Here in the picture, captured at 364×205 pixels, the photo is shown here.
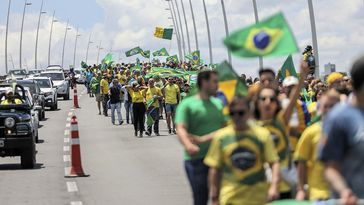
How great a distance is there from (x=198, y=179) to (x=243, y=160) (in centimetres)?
214

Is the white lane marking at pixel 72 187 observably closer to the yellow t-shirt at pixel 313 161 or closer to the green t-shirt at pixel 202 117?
the green t-shirt at pixel 202 117

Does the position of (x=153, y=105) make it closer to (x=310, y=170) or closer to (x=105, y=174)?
(x=105, y=174)

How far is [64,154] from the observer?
2578cm

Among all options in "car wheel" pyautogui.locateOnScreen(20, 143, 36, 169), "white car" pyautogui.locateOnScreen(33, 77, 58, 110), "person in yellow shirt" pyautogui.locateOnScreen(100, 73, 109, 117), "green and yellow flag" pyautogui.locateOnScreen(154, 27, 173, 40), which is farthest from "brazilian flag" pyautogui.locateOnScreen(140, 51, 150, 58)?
"car wheel" pyautogui.locateOnScreen(20, 143, 36, 169)

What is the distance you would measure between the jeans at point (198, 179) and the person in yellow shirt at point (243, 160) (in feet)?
5.95

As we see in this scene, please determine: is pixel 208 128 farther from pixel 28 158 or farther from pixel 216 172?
pixel 28 158

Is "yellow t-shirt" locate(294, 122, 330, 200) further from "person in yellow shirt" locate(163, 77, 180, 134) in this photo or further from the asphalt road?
"person in yellow shirt" locate(163, 77, 180, 134)

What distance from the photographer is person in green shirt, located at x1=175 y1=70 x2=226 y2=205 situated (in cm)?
1014

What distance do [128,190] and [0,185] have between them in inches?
102

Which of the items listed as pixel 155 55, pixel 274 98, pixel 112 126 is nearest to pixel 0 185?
pixel 274 98

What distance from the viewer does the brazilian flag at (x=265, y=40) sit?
8.86 metres

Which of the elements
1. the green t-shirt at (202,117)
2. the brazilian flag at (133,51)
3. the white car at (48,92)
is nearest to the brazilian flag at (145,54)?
the brazilian flag at (133,51)

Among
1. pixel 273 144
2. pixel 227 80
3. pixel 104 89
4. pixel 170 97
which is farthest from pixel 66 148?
pixel 273 144

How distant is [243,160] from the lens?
8.15m
